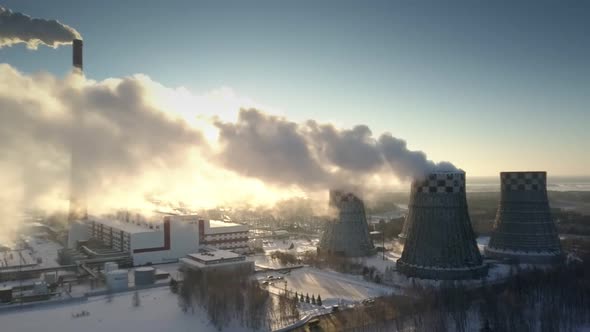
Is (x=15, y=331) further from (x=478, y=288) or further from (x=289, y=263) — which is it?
(x=478, y=288)

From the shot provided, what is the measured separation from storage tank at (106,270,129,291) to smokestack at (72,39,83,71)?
1676 cm

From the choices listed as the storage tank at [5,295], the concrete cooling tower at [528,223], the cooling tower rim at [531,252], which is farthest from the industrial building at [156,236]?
the concrete cooling tower at [528,223]

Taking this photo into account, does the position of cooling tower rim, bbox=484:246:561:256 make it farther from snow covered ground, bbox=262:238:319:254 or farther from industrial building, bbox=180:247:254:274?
industrial building, bbox=180:247:254:274

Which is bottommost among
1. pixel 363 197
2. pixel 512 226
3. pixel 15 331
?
pixel 15 331

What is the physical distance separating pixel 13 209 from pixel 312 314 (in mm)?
21237

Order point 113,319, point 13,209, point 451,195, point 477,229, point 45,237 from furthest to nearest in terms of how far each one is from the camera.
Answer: point 45,237 < point 477,229 < point 13,209 < point 451,195 < point 113,319

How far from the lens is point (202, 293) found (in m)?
19.2

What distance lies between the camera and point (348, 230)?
2878 centimetres

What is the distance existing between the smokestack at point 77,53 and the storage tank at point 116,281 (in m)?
16.8

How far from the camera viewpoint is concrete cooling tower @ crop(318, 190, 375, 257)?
28.5 m

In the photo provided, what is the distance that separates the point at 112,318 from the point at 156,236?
41.5ft

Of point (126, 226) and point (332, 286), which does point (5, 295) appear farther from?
point (332, 286)

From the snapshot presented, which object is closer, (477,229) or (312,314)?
(312,314)

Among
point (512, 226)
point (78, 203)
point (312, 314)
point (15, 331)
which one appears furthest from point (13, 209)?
point (512, 226)
